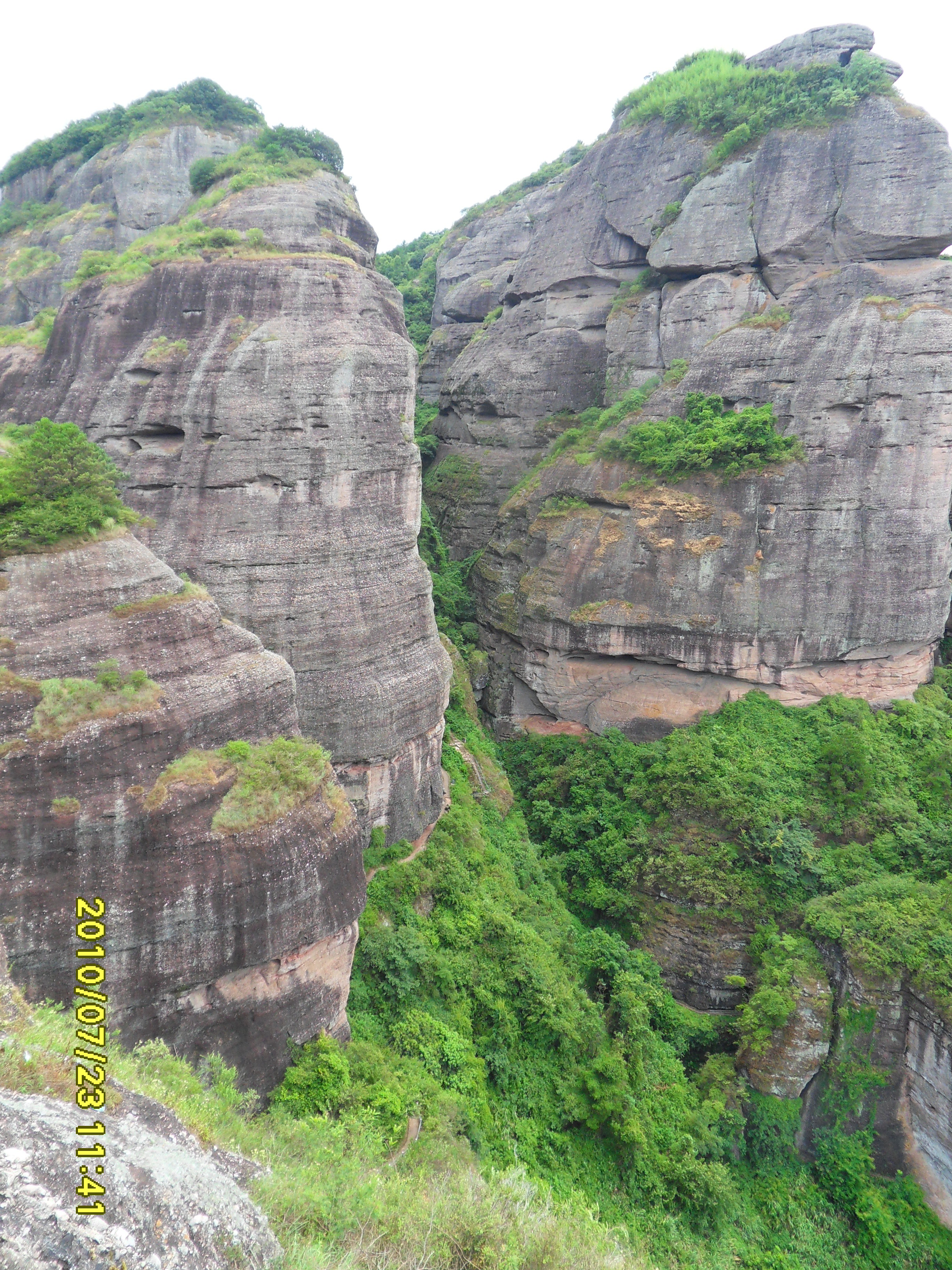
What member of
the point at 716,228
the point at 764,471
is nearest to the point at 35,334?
the point at 764,471

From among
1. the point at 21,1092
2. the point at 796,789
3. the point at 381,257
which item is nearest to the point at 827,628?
the point at 796,789

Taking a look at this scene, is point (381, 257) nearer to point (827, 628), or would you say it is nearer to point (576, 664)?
point (576, 664)

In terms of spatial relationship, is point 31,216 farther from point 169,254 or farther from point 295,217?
point 295,217

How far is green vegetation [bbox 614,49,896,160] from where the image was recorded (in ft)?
70.5

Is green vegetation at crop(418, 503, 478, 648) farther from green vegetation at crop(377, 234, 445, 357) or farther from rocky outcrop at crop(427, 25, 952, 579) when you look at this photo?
green vegetation at crop(377, 234, 445, 357)

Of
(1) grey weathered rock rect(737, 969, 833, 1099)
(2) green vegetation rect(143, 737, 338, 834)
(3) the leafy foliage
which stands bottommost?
(1) grey weathered rock rect(737, 969, 833, 1099)

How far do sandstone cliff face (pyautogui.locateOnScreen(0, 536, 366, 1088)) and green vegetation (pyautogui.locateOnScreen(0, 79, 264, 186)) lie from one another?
22.9m

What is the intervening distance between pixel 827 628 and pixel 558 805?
10626mm

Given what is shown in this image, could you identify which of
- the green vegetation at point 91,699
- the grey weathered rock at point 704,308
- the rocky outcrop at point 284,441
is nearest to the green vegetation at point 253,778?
the green vegetation at point 91,699

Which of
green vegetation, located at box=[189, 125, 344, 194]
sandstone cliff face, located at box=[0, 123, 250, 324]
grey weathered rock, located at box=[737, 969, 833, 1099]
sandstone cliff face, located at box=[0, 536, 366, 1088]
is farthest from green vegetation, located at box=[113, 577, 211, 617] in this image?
sandstone cliff face, located at box=[0, 123, 250, 324]

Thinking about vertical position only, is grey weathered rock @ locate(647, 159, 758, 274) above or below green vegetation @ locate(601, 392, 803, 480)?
above

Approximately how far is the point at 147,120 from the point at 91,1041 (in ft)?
102

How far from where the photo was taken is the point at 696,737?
22.0 meters

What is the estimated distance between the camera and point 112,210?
2416 centimetres
